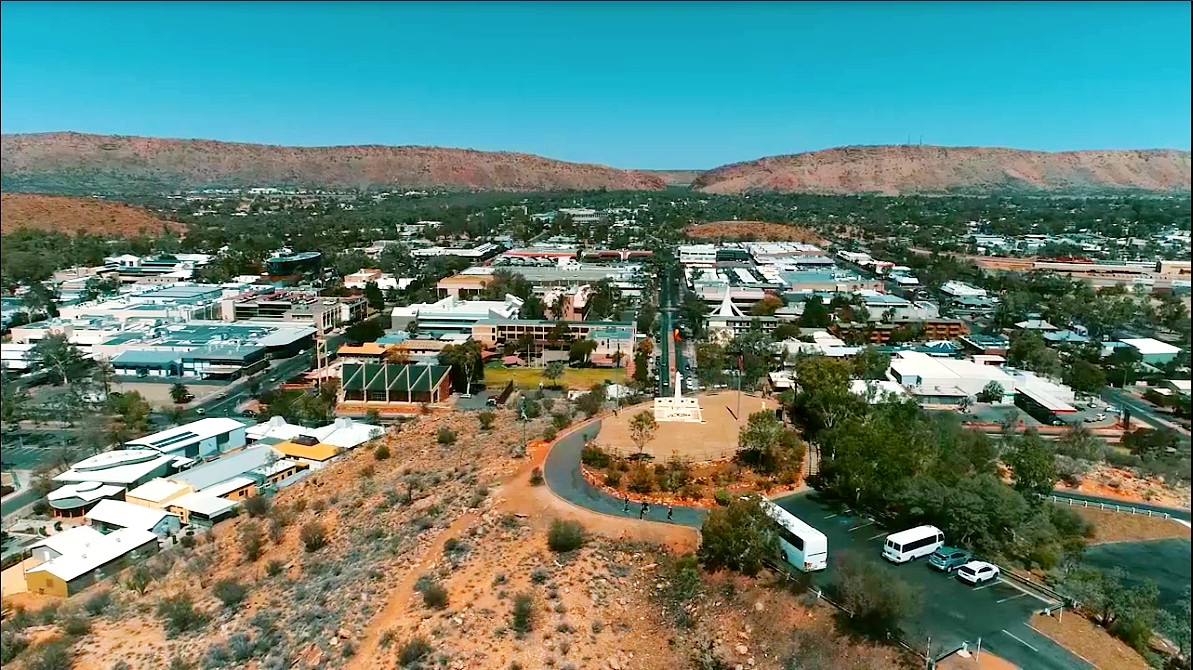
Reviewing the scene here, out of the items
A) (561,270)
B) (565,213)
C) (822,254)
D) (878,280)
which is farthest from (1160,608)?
(565,213)

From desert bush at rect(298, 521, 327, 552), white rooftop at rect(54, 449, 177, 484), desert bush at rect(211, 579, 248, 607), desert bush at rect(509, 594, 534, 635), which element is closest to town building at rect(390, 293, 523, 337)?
white rooftop at rect(54, 449, 177, 484)

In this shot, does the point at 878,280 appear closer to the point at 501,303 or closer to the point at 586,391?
the point at 501,303

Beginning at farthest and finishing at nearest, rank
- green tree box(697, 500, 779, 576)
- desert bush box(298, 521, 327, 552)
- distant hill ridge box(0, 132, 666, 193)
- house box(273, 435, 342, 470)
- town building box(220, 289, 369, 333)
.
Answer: distant hill ridge box(0, 132, 666, 193)
town building box(220, 289, 369, 333)
house box(273, 435, 342, 470)
desert bush box(298, 521, 327, 552)
green tree box(697, 500, 779, 576)

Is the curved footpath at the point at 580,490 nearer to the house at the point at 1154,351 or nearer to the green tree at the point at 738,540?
the green tree at the point at 738,540

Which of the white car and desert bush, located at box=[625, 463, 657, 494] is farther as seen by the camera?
desert bush, located at box=[625, 463, 657, 494]

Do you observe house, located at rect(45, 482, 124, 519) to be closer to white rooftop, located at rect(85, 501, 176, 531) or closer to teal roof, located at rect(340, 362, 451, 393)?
white rooftop, located at rect(85, 501, 176, 531)

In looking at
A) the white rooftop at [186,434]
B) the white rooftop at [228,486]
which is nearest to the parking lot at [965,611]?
the white rooftop at [228,486]
